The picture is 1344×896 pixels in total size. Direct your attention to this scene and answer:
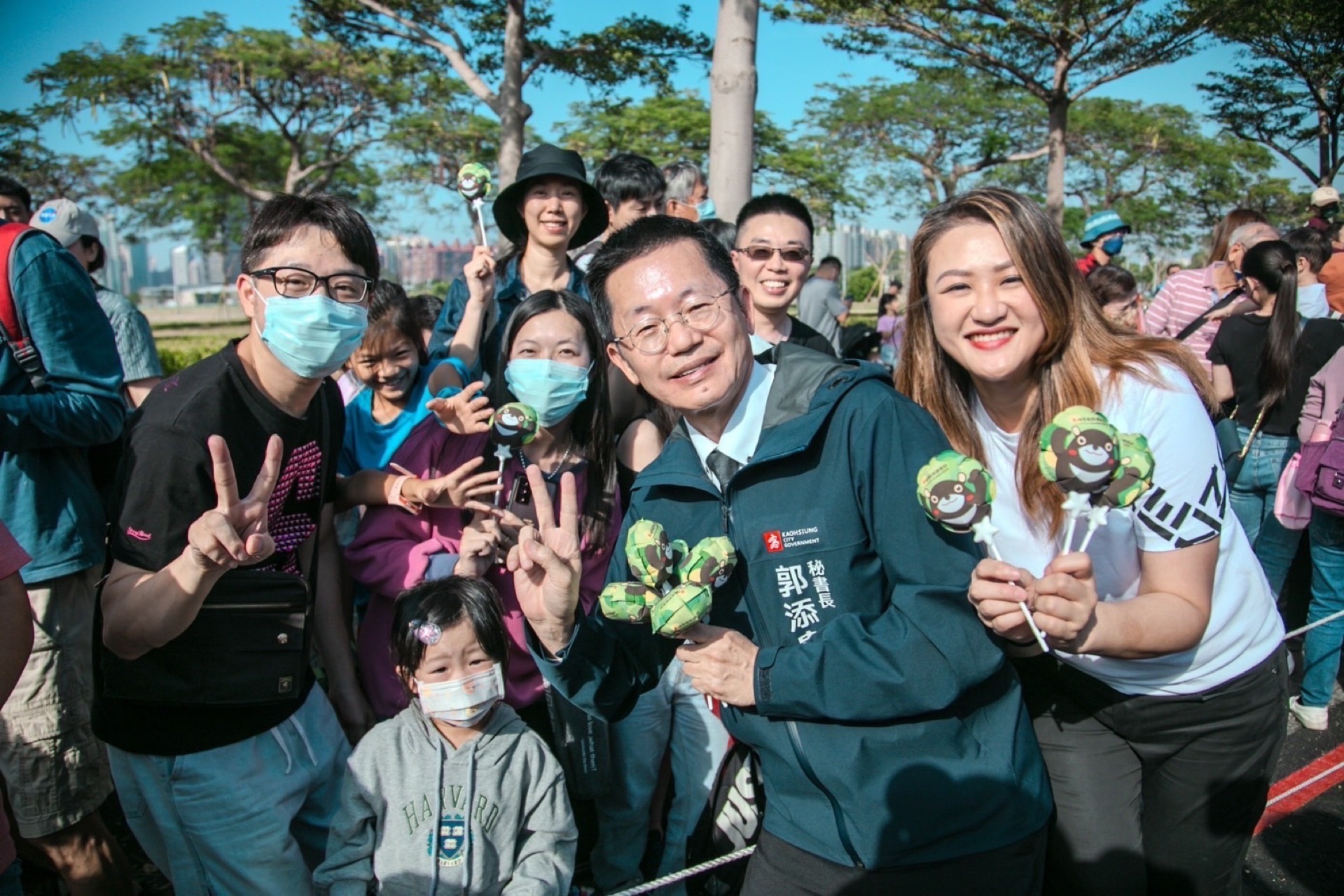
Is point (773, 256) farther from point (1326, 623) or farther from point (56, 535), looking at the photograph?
point (1326, 623)

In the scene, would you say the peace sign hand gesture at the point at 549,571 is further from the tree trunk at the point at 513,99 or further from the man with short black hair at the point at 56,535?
the tree trunk at the point at 513,99

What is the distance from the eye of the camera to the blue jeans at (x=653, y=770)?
3301mm

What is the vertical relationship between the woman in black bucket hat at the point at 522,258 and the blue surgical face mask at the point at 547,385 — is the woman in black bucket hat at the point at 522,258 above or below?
above

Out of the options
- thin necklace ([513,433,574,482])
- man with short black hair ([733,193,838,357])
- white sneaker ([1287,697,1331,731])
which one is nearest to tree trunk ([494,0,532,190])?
man with short black hair ([733,193,838,357])

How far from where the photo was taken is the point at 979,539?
1.84 metres

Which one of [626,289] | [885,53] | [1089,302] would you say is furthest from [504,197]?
[885,53]

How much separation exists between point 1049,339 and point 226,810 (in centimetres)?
250

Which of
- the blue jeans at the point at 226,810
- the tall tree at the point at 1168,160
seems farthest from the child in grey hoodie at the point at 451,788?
the tall tree at the point at 1168,160

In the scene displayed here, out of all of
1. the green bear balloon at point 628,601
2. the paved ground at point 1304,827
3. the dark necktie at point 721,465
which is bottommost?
the paved ground at point 1304,827

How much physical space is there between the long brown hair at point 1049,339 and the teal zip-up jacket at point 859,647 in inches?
17.2

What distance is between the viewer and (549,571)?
1965mm

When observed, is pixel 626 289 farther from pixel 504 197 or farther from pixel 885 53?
pixel 885 53

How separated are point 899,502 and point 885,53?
19.4 m

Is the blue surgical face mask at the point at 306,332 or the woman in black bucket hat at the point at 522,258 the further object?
the woman in black bucket hat at the point at 522,258
